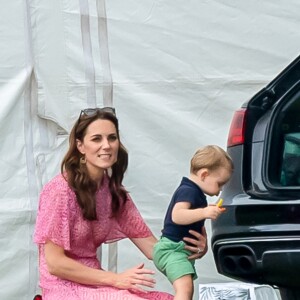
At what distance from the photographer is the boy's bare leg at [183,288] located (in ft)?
14.6

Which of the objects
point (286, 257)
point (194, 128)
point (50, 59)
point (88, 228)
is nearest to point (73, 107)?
point (50, 59)

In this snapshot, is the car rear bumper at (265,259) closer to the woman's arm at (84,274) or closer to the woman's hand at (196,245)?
the woman's hand at (196,245)

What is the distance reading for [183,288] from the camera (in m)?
4.48

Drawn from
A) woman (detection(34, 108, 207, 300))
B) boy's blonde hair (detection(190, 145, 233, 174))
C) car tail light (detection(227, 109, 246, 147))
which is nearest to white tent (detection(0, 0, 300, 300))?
car tail light (detection(227, 109, 246, 147))

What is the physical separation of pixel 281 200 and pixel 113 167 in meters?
0.72

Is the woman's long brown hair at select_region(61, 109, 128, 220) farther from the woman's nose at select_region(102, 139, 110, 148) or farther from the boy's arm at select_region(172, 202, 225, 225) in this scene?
the boy's arm at select_region(172, 202, 225, 225)

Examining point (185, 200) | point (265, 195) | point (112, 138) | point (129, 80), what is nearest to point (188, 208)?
point (185, 200)

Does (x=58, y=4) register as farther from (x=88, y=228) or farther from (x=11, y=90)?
(x=88, y=228)

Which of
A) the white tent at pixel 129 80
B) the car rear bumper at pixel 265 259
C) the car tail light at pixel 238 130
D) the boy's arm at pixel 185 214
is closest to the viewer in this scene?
the car rear bumper at pixel 265 259

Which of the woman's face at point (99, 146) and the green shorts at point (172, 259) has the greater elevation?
the woman's face at point (99, 146)

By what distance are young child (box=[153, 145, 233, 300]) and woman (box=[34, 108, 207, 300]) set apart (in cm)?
6

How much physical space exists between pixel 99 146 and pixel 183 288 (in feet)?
2.21

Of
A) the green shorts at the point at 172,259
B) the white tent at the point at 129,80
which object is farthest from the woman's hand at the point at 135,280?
the white tent at the point at 129,80

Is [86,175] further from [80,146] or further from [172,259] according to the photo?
[172,259]
